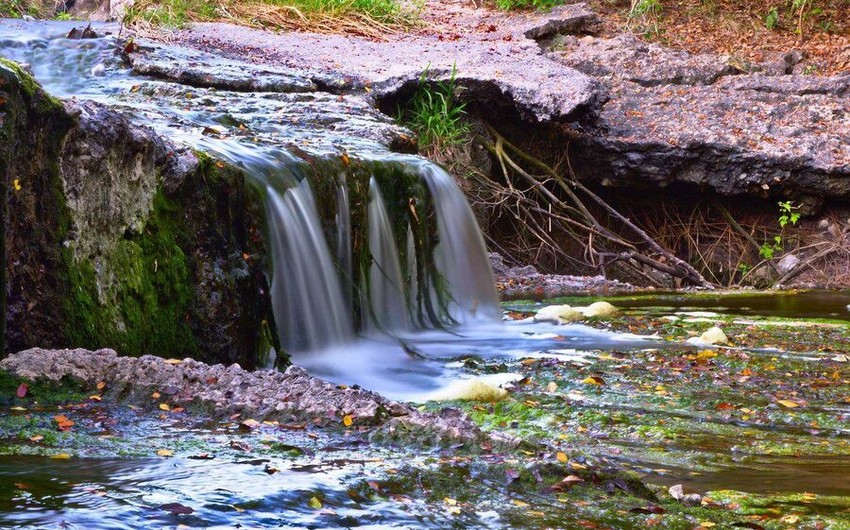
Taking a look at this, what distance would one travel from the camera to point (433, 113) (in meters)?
8.38

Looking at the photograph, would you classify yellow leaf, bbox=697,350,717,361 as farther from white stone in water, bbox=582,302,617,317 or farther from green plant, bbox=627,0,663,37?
green plant, bbox=627,0,663,37

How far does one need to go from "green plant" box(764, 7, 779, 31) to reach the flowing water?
4.62 metres

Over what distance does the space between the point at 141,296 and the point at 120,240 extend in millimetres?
226

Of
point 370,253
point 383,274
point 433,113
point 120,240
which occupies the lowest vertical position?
point 383,274

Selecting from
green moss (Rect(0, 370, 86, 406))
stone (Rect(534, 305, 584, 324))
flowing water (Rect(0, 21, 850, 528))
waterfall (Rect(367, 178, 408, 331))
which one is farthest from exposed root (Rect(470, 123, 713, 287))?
green moss (Rect(0, 370, 86, 406))

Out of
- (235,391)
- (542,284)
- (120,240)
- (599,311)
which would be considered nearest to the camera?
(235,391)

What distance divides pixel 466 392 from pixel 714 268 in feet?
22.3

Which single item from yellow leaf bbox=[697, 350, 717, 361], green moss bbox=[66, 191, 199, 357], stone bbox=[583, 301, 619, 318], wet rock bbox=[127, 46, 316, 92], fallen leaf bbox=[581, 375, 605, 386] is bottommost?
yellow leaf bbox=[697, 350, 717, 361]

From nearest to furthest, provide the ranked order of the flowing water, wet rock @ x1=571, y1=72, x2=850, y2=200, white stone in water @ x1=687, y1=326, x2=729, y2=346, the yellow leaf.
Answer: the flowing water → the yellow leaf → white stone in water @ x1=687, y1=326, x2=729, y2=346 → wet rock @ x1=571, y1=72, x2=850, y2=200

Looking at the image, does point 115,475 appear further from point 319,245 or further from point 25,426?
point 319,245

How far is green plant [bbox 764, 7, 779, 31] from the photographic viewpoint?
11.2m

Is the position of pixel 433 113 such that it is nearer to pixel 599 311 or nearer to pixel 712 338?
pixel 599 311

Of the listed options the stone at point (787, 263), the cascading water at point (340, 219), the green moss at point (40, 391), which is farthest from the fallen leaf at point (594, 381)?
the stone at point (787, 263)

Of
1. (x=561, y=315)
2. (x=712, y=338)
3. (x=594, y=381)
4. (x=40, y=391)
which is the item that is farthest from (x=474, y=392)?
(x=561, y=315)
